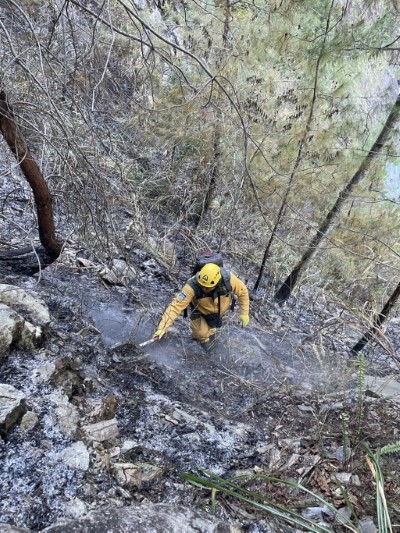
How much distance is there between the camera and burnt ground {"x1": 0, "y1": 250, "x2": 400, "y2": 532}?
7.37 ft

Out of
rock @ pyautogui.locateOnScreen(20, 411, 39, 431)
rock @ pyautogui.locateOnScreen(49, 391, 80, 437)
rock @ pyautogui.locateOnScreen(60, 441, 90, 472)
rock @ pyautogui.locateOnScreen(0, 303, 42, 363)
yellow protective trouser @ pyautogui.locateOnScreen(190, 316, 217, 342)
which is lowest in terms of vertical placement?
yellow protective trouser @ pyautogui.locateOnScreen(190, 316, 217, 342)

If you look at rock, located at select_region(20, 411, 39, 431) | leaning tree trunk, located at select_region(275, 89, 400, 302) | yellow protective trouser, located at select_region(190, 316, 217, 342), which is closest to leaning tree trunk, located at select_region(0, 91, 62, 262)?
rock, located at select_region(20, 411, 39, 431)

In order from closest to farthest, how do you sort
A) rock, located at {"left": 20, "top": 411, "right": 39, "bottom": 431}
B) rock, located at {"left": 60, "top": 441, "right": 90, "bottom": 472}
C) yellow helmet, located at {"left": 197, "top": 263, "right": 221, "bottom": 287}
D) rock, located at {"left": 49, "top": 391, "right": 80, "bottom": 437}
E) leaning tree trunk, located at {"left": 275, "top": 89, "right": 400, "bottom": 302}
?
rock, located at {"left": 60, "top": 441, "right": 90, "bottom": 472}, rock, located at {"left": 20, "top": 411, "right": 39, "bottom": 431}, rock, located at {"left": 49, "top": 391, "right": 80, "bottom": 437}, yellow helmet, located at {"left": 197, "top": 263, "right": 221, "bottom": 287}, leaning tree trunk, located at {"left": 275, "top": 89, "right": 400, "bottom": 302}

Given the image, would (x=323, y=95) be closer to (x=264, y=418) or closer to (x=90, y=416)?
(x=264, y=418)

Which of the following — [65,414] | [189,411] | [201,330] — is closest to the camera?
[65,414]

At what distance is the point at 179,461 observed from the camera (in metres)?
2.77

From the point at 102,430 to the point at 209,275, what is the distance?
2284 millimetres

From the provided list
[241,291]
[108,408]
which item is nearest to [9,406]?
[108,408]

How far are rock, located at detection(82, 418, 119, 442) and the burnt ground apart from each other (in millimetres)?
93

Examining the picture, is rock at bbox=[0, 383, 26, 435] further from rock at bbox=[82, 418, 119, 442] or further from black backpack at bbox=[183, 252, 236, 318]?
black backpack at bbox=[183, 252, 236, 318]

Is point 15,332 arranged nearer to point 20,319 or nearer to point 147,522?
point 20,319

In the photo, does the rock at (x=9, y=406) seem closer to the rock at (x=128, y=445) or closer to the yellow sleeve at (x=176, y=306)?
the rock at (x=128, y=445)

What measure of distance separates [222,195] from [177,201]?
0.98 meters

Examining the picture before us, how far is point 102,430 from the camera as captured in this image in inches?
108
